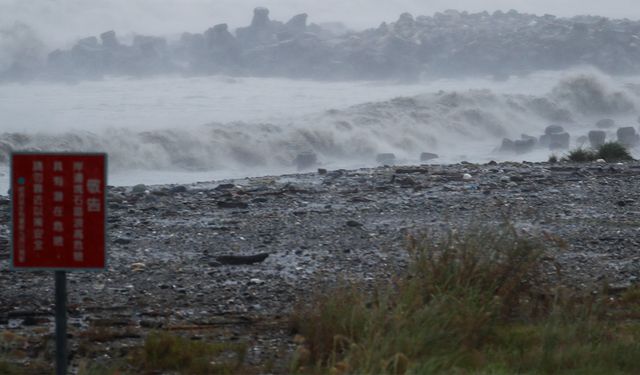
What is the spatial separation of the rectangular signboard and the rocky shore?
1548 millimetres

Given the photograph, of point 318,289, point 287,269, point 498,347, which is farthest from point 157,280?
point 498,347

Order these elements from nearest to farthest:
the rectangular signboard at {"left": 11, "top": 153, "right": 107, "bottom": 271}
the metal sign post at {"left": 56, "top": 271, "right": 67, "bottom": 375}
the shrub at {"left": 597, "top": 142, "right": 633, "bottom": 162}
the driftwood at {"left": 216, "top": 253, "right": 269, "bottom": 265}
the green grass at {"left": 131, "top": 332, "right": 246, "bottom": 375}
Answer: the rectangular signboard at {"left": 11, "top": 153, "right": 107, "bottom": 271}
the metal sign post at {"left": 56, "top": 271, "right": 67, "bottom": 375}
the green grass at {"left": 131, "top": 332, "right": 246, "bottom": 375}
the driftwood at {"left": 216, "top": 253, "right": 269, "bottom": 265}
the shrub at {"left": 597, "top": 142, "right": 633, "bottom": 162}

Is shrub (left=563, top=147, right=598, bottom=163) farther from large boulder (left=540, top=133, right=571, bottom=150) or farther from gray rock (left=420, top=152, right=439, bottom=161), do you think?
large boulder (left=540, top=133, right=571, bottom=150)

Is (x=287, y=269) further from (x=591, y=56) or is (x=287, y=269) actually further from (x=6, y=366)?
(x=591, y=56)

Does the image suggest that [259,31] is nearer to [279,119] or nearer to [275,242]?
[279,119]

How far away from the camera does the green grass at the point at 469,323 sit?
4.77 meters

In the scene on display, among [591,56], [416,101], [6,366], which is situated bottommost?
[6,366]

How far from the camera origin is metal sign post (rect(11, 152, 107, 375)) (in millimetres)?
3879

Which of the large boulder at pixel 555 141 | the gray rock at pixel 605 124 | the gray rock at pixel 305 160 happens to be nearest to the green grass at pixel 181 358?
the gray rock at pixel 305 160

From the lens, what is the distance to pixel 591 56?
56.2m

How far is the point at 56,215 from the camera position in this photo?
3.89 meters

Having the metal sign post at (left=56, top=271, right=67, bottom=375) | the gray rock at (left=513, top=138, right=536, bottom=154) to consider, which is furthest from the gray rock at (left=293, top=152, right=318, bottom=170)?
the metal sign post at (left=56, top=271, right=67, bottom=375)

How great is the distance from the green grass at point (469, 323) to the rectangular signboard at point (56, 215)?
1.24 metres

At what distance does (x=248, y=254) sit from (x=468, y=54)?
51.0 metres
